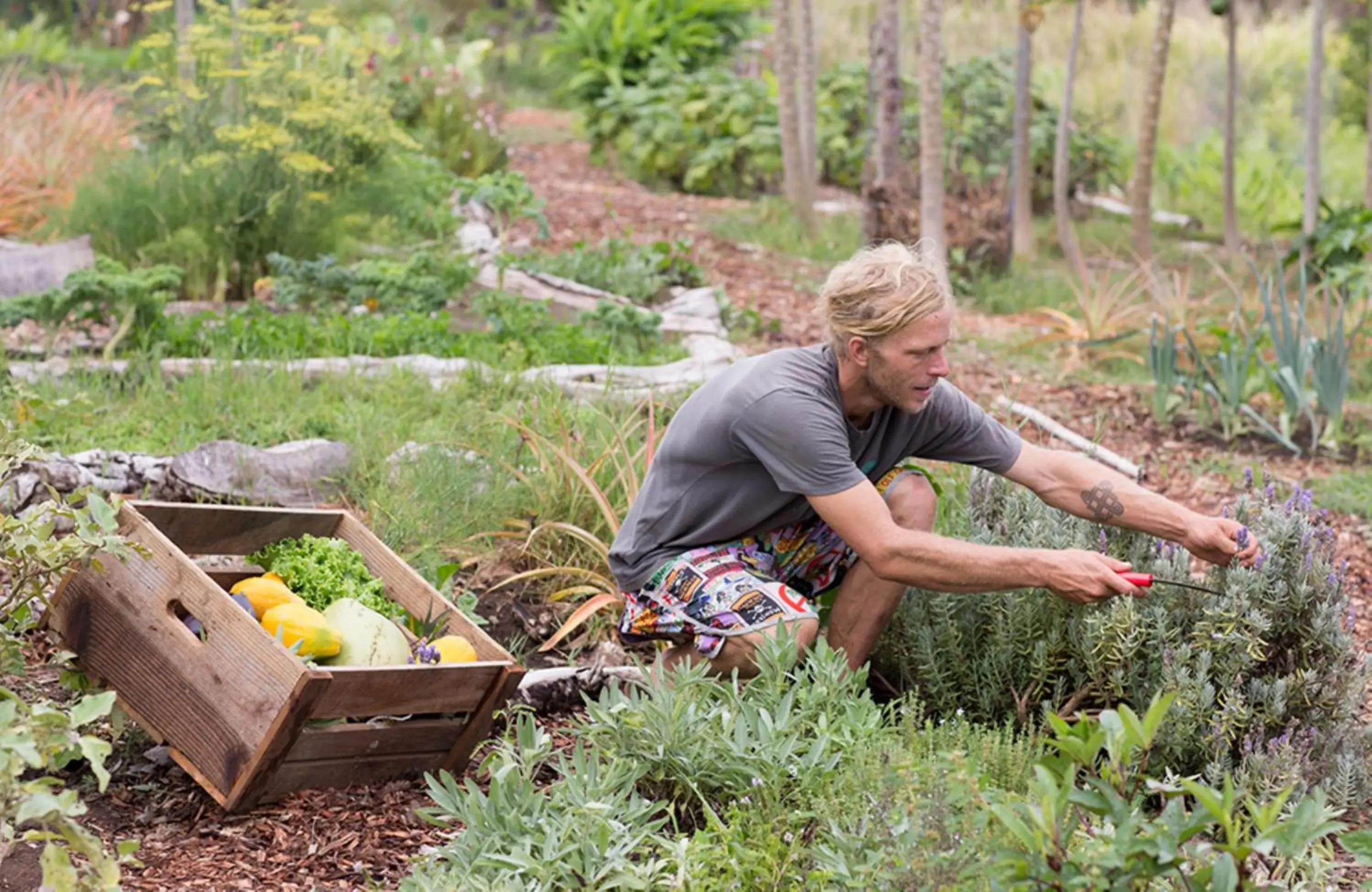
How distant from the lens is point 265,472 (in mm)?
4508

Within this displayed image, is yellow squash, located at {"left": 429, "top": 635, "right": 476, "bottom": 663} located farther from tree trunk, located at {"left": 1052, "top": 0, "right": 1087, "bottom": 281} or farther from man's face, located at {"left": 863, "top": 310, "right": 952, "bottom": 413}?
tree trunk, located at {"left": 1052, "top": 0, "right": 1087, "bottom": 281}

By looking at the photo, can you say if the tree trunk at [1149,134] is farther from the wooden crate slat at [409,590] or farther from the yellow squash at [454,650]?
the yellow squash at [454,650]

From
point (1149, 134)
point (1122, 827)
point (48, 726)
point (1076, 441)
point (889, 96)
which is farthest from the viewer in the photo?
point (1149, 134)

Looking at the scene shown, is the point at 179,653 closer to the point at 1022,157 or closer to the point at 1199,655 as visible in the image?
the point at 1199,655

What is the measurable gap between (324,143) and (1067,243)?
177 inches

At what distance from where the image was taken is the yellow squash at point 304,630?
120 inches

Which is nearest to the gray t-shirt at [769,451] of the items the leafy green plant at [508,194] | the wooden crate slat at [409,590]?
the wooden crate slat at [409,590]

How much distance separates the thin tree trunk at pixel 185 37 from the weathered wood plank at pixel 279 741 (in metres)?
5.03

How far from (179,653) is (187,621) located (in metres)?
0.17

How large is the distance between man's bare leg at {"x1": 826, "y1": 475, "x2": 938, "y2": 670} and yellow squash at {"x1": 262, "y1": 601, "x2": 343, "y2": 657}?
45.9 inches

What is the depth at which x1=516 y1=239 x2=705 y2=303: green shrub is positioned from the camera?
24.3ft

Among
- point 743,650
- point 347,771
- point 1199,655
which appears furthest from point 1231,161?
point 347,771

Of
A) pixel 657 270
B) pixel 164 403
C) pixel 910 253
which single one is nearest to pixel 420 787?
pixel 910 253

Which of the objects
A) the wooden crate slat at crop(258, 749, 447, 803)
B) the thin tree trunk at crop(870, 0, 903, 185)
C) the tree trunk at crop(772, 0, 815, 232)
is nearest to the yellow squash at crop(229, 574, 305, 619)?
the wooden crate slat at crop(258, 749, 447, 803)
